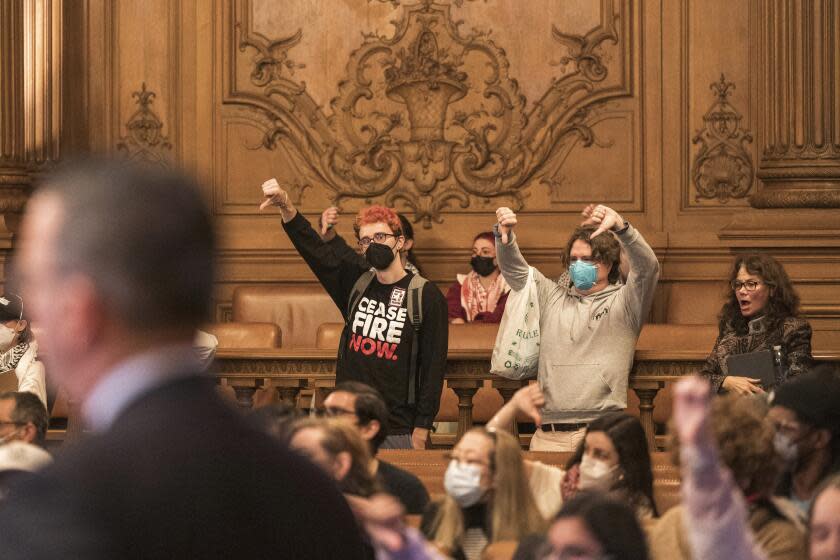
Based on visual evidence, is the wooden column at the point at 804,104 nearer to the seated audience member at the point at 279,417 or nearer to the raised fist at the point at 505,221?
the raised fist at the point at 505,221

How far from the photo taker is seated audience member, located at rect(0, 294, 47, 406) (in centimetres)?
743

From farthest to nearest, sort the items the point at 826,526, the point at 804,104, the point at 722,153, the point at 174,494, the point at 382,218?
1. the point at 722,153
2. the point at 804,104
3. the point at 382,218
4. the point at 826,526
5. the point at 174,494

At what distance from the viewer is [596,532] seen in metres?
2.91

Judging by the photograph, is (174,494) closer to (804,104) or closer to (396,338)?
(396,338)

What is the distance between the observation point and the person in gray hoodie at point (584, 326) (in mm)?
7016

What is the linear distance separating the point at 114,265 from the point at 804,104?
9317mm

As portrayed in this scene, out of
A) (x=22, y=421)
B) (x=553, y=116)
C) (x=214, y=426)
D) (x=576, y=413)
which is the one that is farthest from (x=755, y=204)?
(x=214, y=426)

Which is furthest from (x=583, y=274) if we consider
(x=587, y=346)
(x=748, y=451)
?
(x=748, y=451)

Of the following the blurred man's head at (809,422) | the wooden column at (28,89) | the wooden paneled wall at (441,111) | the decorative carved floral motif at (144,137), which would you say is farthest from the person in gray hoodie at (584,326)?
the wooden column at (28,89)

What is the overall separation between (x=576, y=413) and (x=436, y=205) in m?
4.43

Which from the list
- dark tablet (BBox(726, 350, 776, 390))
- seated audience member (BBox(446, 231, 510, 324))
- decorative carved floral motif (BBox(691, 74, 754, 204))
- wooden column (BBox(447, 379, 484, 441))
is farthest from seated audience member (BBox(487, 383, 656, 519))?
decorative carved floral motif (BBox(691, 74, 754, 204))

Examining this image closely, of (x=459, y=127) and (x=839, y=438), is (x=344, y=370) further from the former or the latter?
(x=459, y=127)

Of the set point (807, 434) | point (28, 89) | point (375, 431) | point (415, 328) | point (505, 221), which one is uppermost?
point (28, 89)

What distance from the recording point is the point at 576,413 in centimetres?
705
